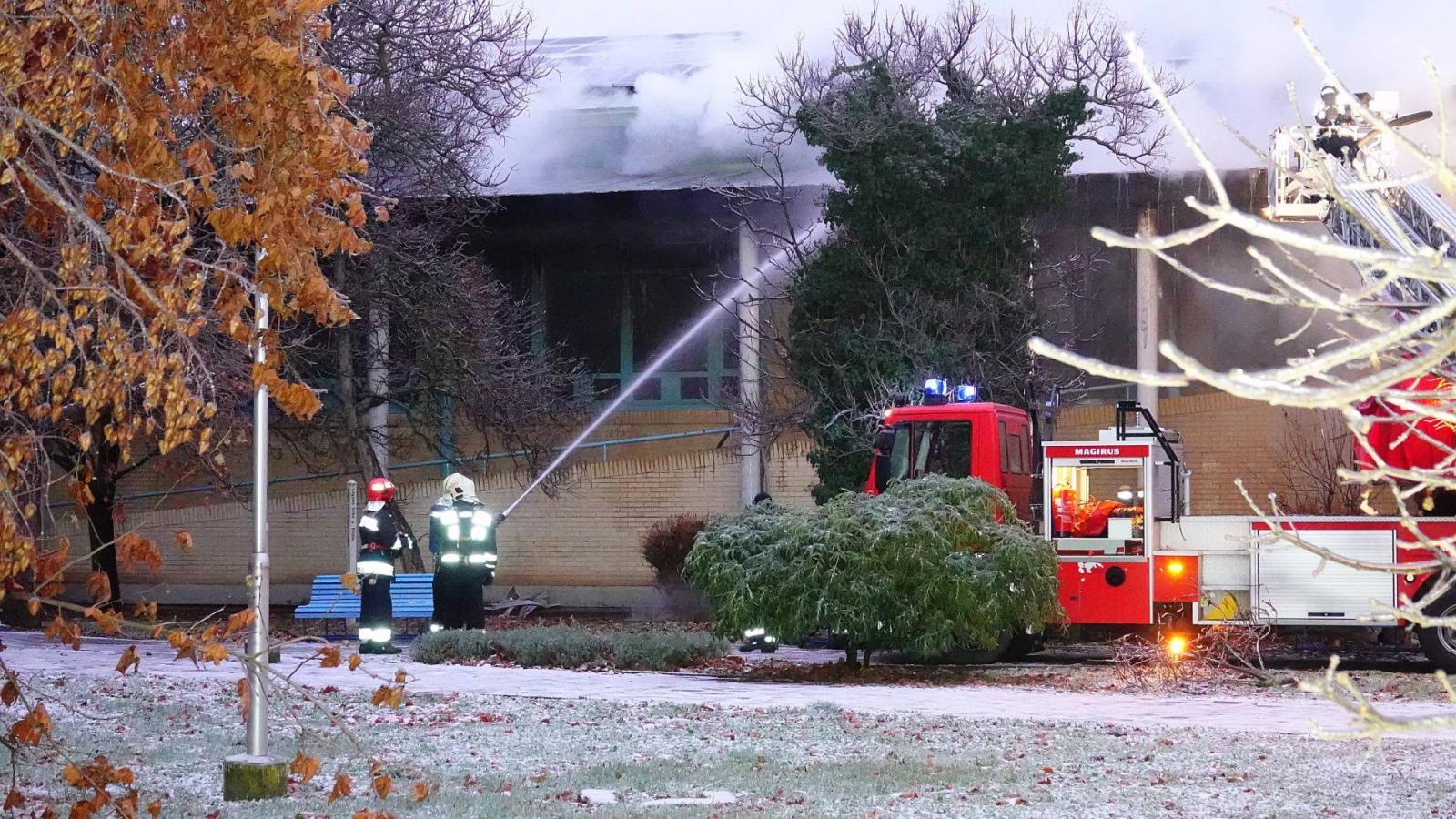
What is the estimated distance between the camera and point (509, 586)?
23.4 m

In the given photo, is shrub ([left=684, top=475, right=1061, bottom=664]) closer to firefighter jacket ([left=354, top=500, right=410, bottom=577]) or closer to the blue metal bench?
firefighter jacket ([left=354, top=500, right=410, bottom=577])

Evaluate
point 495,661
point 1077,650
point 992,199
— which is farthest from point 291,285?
point 992,199

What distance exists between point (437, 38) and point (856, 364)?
641cm

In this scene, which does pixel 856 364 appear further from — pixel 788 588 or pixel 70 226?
pixel 70 226

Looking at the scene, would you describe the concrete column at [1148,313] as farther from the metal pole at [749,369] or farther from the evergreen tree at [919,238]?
the metal pole at [749,369]

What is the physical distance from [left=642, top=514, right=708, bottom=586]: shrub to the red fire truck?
6.91 metres

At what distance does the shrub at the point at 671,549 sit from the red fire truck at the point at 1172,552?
22.7ft

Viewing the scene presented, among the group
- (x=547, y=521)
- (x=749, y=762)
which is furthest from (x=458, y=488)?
(x=547, y=521)

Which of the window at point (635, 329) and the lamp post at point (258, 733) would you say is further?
the window at point (635, 329)

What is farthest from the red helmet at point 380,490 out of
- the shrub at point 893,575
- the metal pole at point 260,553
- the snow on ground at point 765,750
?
the metal pole at point 260,553

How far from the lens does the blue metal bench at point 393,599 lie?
16.0m

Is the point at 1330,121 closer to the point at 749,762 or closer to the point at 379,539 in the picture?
the point at 749,762

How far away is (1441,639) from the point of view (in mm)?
13000

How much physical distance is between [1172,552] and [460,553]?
6193mm
